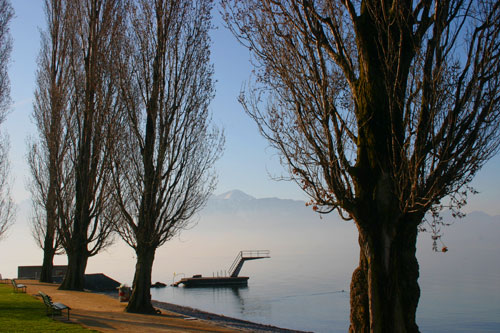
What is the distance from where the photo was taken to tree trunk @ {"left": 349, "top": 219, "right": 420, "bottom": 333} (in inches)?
321

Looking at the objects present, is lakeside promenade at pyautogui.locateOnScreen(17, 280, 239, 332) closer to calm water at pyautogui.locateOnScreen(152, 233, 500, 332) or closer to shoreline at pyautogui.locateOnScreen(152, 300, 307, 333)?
shoreline at pyautogui.locateOnScreen(152, 300, 307, 333)

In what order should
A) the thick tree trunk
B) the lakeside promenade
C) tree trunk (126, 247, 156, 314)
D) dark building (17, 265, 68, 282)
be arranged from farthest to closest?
dark building (17, 265, 68, 282), the thick tree trunk, tree trunk (126, 247, 156, 314), the lakeside promenade

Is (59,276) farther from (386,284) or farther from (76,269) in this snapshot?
(386,284)

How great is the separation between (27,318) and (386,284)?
9.98 metres

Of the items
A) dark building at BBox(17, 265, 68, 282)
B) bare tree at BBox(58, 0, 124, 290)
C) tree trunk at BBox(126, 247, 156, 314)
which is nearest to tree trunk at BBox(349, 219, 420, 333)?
tree trunk at BBox(126, 247, 156, 314)

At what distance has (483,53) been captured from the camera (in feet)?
26.6

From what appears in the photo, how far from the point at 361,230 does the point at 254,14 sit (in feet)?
17.1

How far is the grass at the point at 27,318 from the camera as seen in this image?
11.1 metres

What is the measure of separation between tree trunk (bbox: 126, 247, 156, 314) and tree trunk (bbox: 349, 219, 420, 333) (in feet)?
31.1

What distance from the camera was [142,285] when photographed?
1633 cm

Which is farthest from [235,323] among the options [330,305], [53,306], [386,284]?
[330,305]

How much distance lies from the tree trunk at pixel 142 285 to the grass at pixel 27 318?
292 cm

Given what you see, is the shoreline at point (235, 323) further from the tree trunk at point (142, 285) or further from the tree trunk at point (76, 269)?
the tree trunk at point (76, 269)

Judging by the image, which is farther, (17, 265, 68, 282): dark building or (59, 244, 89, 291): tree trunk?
(17, 265, 68, 282): dark building
